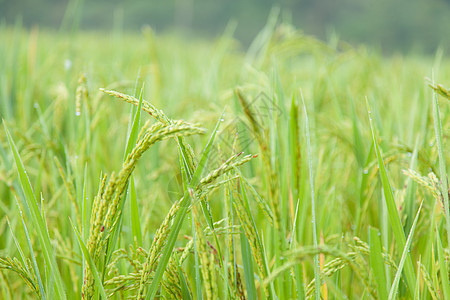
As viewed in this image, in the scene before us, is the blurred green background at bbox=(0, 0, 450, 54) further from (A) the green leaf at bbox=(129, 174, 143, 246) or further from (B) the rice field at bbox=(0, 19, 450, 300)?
(A) the green leaf at bbox=(129, 174, 143, 246)

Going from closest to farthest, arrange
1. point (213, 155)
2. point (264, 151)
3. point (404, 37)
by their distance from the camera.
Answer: point (264, 151) < point (213, 155) < point (404, 37)

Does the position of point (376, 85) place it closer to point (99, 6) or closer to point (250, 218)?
point (250, 218)

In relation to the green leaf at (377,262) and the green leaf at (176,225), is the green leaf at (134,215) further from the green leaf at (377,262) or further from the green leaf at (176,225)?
the green leaf at (377,262)

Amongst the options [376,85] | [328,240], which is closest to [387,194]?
[328,240]

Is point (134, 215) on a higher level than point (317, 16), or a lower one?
lower

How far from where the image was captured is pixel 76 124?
0.67 metres

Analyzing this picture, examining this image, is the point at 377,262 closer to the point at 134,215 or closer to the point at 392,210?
the point at 392,210

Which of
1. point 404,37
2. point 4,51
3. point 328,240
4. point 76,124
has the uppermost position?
point 404,37

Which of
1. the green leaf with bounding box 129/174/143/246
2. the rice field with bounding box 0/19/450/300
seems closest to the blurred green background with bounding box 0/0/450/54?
the rice field with bounding box 0/19/450/300

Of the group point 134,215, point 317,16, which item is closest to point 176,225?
point 134,215

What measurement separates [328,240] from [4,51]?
1599 millimetres

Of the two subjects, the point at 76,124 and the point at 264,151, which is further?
the point at 76,124

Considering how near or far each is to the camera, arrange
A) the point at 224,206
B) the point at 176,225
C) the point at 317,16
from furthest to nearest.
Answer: the point at 317,16 < the point at 224,206 < the point at 176,225

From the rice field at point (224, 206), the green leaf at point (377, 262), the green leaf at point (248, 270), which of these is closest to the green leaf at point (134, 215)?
the rice field at point (224, 206)
